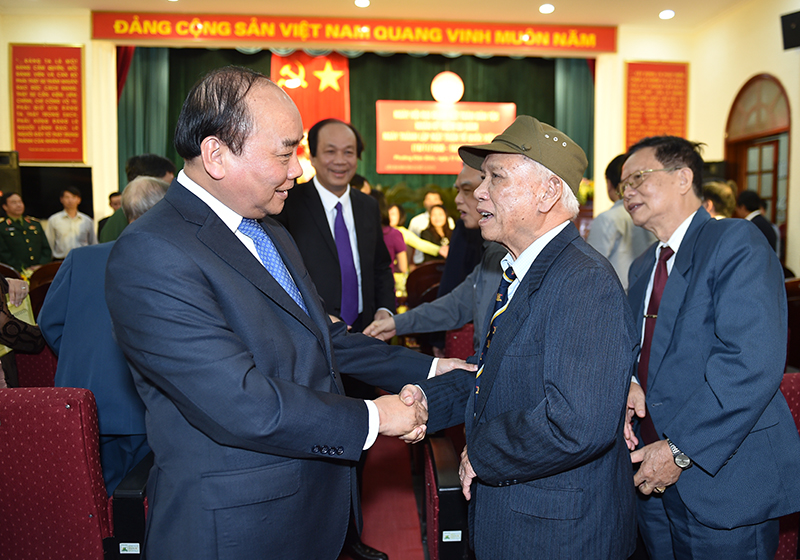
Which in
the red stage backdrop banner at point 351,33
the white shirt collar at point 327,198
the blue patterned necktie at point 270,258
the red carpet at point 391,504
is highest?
the red stage backdrop banner at point 351,33

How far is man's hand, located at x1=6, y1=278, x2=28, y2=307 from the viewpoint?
7.92ft

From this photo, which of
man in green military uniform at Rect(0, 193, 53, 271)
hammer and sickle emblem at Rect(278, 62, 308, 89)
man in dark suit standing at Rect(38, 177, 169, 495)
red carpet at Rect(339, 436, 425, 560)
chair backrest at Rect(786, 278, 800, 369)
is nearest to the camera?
man in dark suit standing at Rect(38, 177, 169, 495)

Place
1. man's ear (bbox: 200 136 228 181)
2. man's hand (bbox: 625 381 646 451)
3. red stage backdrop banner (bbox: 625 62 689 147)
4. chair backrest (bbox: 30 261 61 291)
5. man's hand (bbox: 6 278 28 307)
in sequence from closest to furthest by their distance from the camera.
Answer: man's ear (bbox: 200 136 228 181), man's hand (bbox: 625 381 646 451), man's hand (bbox: 6 278 28 307), chair backrest (bbox: 30 261 61 291), red stage backdrop banner (bbox: 625 62 689 147)

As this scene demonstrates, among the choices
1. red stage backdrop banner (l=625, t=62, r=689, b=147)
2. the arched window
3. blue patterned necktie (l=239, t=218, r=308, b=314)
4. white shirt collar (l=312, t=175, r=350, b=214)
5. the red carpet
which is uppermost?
red stage backdrop banner (l=625, t=62, r=689, b=147)

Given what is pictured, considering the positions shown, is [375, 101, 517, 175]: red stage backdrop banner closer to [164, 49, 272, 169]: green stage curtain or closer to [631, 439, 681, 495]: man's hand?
[164, 49, 272, 169]: green stage curtain

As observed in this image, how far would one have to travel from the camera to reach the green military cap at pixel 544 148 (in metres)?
1.31

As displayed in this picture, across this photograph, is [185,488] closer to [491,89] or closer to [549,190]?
[549,190]

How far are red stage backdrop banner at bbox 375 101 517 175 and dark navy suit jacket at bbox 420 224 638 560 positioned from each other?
957 centimetres

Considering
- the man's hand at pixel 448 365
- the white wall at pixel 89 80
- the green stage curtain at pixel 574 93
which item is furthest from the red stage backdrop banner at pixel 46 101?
the man's hand at pixel 448 365

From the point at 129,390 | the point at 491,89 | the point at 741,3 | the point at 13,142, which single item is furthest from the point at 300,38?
the point at 129,390

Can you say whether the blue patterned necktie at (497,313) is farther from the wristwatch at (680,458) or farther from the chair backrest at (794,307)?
the chair backrest at (794,307)

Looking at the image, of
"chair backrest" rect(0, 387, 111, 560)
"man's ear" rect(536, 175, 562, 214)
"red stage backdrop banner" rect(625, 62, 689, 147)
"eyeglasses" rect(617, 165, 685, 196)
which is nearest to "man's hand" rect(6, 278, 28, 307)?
"chair backrest" rect(0, 387, 111, 560)

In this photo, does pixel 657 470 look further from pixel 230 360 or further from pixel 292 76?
pixel 292 76

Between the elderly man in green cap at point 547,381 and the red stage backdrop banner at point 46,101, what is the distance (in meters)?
9.21
